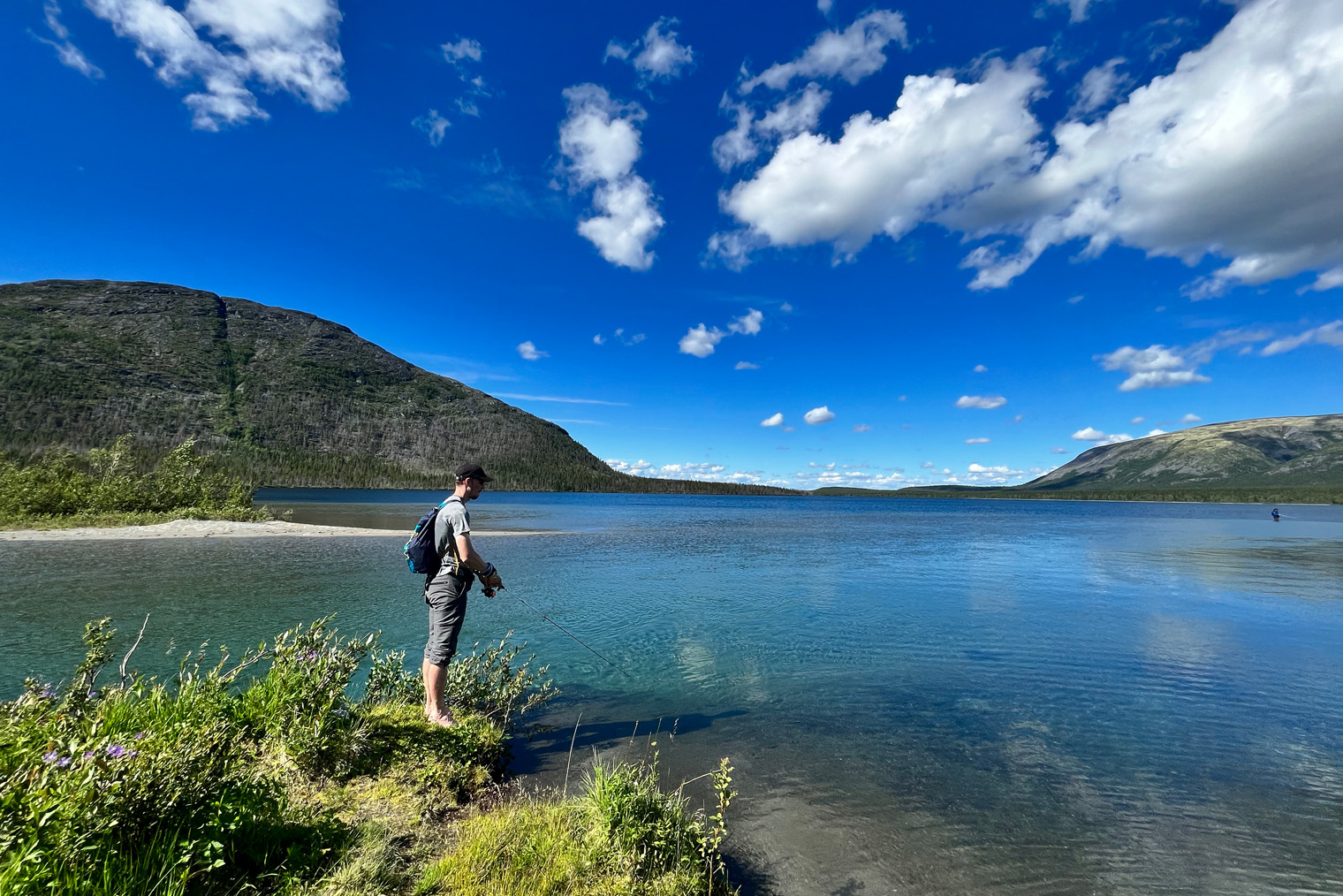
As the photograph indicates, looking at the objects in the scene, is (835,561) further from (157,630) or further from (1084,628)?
(157,630)

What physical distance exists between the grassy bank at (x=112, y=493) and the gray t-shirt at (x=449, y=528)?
39.7m

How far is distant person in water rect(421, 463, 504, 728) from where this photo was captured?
23.3 ft

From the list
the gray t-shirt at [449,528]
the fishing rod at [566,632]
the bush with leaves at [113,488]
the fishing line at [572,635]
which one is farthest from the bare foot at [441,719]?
the bush with leaves at [113,488]

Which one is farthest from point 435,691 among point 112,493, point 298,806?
point 112,493

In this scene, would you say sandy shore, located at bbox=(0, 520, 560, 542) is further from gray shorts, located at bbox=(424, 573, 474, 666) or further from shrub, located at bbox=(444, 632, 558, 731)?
gray shorts, located at bbox=(424, 573, 474, 666)

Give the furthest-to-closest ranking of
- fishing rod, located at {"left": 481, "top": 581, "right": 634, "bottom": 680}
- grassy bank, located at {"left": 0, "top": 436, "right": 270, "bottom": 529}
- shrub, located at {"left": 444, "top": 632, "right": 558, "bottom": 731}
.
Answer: grassy bank, located at {"left": 0, "top": 436, "right": 270, "bottom": 529}, fishing rod, located at {"left": 481, "top": 581, "right": 634, "bottom": 680}, shrub, located at {"left": 444, "top": 632, "right": 558, "bottom": 731}

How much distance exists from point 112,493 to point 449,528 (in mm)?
44609

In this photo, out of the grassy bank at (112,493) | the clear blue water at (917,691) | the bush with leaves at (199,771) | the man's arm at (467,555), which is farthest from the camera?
the grassy bank at (112,493)

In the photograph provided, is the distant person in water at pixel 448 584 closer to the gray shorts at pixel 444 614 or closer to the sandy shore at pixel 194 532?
the gray shorts at pixel 444 614

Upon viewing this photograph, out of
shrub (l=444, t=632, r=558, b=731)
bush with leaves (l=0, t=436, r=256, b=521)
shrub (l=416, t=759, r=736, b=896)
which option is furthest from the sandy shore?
shrub (l=416, t=759, r=736, b=896)

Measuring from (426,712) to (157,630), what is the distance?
10.3 metres

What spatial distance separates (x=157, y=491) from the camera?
3966 centimetres

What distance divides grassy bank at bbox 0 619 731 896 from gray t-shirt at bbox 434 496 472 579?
1.60 metres

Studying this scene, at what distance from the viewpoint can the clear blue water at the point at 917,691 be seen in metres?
5.81
